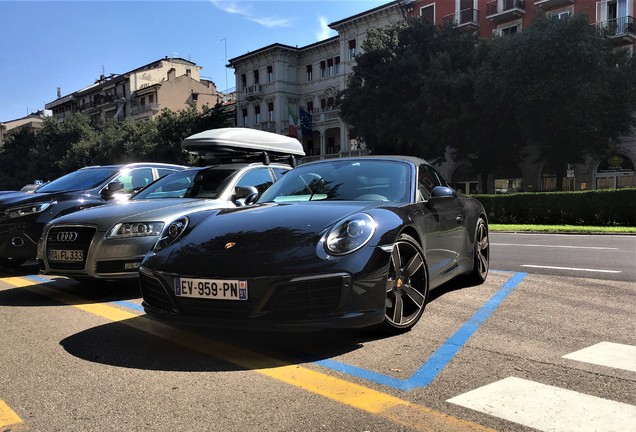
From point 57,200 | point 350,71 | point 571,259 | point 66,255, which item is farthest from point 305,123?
point 66,255

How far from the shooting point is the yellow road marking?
8.00 feet

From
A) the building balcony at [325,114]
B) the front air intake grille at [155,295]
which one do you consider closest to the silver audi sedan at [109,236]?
the front air intake grille at [155,295]

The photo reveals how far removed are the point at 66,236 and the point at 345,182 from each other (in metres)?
3.10

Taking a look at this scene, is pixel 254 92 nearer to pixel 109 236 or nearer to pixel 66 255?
pixel 66 255

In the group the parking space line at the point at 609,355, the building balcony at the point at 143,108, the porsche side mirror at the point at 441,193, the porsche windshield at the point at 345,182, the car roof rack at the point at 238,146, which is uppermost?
the building balcony at the point at 143,108

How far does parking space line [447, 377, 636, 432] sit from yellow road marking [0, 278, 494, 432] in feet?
0.79

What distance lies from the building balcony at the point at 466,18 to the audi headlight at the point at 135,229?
3674cm

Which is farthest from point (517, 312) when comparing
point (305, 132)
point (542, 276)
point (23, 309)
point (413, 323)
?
point (305, 132)

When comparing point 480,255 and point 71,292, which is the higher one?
point 480,255

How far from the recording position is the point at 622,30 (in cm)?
3055

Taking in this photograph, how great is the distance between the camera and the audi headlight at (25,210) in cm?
707

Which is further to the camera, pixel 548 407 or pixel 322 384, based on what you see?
pixel 322 384

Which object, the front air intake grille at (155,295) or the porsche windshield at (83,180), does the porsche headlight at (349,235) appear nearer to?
the front air intake grille at (155,295)

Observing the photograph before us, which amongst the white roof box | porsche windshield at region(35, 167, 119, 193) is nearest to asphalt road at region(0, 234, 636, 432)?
porsche windshield at region(35, 167, 119, 193)
